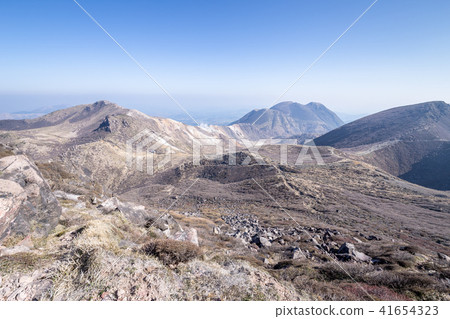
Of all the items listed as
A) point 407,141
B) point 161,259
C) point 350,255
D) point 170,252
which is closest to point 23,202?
point 161,259

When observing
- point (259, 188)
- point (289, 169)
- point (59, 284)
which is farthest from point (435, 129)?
point (59, 284)

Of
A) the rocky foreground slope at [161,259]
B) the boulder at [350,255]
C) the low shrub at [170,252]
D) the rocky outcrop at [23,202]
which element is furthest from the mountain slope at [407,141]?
the rocky outcrop at [23,202]

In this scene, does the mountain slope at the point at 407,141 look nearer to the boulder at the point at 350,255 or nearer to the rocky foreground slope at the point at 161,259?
the rocky foreground slope at the point at 161,259

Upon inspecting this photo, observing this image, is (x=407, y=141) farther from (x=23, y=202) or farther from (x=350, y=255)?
(x=23, y=202)

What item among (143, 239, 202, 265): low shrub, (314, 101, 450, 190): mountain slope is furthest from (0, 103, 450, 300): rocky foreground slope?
(314, 101, 450, 190): mountain slope

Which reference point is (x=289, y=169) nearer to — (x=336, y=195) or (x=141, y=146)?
(x=336, y=195)
